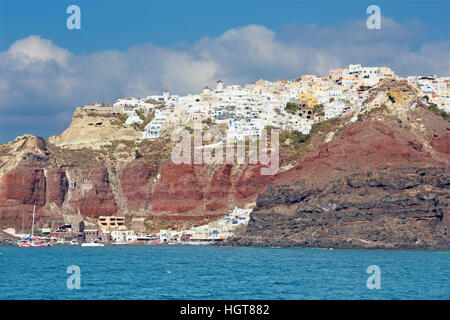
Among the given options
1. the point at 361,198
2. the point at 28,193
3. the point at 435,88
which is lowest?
the point at 361,198

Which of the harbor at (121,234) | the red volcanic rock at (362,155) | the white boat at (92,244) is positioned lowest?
the white boat at (92,244)

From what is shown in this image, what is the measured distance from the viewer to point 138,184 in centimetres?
15362

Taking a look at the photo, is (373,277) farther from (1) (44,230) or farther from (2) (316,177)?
(1) (44,230)

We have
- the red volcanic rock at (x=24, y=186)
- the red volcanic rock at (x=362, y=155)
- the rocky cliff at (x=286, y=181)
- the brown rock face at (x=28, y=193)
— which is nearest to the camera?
the rocky cliff at (x=286, y=181)

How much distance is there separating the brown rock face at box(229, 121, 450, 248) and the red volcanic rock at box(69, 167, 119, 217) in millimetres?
37851

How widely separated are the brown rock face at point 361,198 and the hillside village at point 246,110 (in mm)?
13392

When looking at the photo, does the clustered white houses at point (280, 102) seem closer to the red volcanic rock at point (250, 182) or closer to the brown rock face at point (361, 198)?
the red volcanic rock at point (250, 182)

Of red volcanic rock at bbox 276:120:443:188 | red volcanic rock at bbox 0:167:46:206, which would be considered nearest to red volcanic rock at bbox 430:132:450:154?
red volcanic rock at bbox 276:120:443:188

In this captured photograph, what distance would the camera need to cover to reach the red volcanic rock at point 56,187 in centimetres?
15588

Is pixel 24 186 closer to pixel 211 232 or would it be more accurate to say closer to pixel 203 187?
pixel 203 187

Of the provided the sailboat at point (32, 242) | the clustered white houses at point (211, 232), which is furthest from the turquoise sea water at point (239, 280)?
the sailboat at point (32, 242)

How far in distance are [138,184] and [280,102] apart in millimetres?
44679
